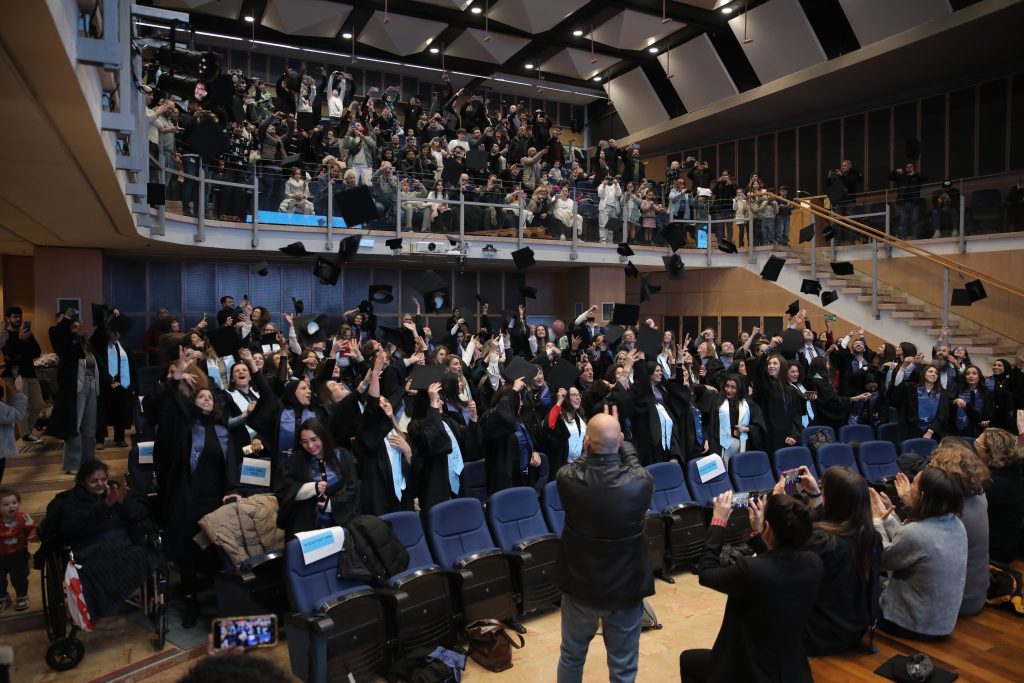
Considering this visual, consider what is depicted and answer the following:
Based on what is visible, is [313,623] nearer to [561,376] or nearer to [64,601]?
[64,601]

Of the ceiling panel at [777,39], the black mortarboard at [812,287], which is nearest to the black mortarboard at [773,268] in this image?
the black mortarboard at [812,287]

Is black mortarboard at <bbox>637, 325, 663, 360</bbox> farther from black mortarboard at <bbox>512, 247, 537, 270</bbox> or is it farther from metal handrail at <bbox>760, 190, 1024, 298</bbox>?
metal handrail at <bbox>760, 190, 1024, 298</bbox>

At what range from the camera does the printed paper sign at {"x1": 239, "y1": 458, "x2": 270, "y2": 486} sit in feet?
15.9

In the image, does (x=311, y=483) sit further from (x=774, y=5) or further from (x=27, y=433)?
(x=774, y=5)

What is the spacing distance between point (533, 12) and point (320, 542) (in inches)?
613

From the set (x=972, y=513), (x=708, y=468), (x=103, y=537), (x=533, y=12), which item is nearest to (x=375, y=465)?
(x=103, y=537)

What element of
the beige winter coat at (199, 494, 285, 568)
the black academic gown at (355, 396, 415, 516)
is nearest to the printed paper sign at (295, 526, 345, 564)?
the beige winter coat at (199, 494, 285, 568)

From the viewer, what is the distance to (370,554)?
164 inches

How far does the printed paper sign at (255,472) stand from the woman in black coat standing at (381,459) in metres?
0.64

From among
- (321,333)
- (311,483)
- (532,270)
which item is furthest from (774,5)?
(311,483)

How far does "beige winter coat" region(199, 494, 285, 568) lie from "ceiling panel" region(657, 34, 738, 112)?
17.1 m

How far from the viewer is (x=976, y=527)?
4.21m

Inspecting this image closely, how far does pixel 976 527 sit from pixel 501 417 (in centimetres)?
328

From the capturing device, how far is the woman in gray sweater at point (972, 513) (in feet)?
13.6
